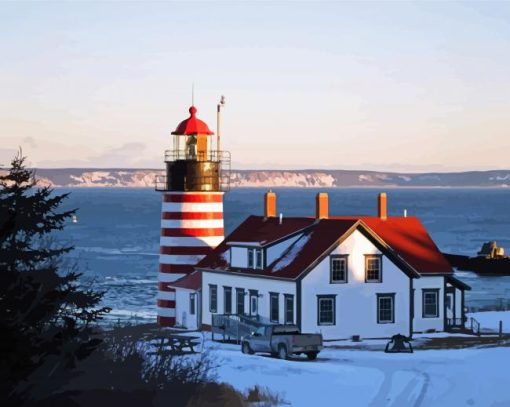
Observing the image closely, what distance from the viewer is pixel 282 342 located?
40250 mm

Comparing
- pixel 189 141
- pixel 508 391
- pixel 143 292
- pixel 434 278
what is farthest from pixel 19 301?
pixel 143 292

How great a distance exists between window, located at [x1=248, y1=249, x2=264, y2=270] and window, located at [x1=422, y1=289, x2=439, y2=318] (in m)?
5.67

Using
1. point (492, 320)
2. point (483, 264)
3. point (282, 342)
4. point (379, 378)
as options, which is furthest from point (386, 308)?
point (483, 264)

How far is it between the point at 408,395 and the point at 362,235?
1363cm

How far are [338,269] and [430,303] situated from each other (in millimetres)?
4368

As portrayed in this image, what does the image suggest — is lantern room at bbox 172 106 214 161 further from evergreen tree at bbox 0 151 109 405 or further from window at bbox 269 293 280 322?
evergreen tree at bbox 0 151 109 405

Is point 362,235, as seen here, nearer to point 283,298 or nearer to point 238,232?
point 283,298

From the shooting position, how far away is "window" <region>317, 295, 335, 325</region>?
45500 millimetres

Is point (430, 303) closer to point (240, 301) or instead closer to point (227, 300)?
point (240, 301)

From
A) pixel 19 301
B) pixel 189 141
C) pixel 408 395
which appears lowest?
pixel 408 395

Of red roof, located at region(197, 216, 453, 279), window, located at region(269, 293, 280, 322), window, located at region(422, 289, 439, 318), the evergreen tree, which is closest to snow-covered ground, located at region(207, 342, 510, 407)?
window, located at region(269, 293, 280, 322)

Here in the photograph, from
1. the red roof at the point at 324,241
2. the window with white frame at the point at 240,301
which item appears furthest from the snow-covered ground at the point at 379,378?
the window with white frame at the point at 240,301

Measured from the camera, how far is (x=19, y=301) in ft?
54.3

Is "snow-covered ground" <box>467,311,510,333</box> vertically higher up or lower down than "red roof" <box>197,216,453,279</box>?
lower down
